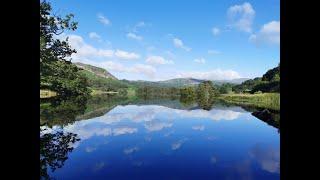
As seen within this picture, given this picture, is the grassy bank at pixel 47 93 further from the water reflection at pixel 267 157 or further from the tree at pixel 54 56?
the water reflection at pixel 267 157

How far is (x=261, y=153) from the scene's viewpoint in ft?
56.9

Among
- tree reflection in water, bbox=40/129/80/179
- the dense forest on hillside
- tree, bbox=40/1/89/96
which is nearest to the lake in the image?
tree reflection in water, bbox=40/129/80/179

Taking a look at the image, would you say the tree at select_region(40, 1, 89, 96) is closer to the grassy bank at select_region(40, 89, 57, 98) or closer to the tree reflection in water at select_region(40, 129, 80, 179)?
the grassy bank at select_region(40, 89, 57, 98)

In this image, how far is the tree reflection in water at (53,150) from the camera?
41.6 ft

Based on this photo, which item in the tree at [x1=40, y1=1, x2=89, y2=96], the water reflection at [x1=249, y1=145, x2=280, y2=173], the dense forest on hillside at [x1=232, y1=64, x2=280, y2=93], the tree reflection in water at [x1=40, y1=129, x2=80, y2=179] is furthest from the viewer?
the dense forest on hillside at [x1=232, y1=64, x2=280, y2=93]

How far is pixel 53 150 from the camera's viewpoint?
15758 millimetres

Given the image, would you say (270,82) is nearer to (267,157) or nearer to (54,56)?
(54,56)

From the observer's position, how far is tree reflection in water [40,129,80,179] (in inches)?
500

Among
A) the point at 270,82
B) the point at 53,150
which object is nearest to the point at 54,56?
the point at 53,150

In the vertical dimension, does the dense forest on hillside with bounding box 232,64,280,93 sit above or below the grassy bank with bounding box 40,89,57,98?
above

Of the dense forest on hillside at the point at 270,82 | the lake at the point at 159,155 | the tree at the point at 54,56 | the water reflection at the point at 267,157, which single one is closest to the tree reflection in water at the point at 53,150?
the lake at the point at 159,155
